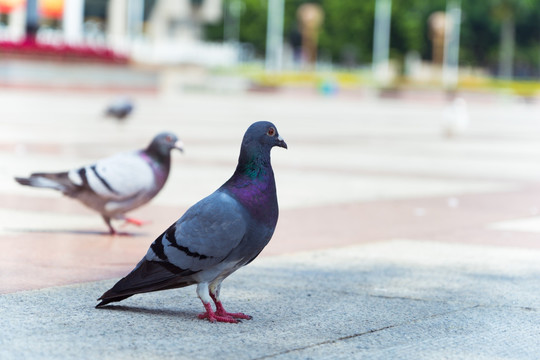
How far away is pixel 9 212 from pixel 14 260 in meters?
2.26

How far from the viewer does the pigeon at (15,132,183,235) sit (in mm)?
7180

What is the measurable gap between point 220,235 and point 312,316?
81cm

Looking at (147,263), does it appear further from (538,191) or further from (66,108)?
(66,108)

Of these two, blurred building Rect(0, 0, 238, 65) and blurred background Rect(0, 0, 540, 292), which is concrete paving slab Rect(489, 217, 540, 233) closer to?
blurred background Rect(0, 0, 540, 292)

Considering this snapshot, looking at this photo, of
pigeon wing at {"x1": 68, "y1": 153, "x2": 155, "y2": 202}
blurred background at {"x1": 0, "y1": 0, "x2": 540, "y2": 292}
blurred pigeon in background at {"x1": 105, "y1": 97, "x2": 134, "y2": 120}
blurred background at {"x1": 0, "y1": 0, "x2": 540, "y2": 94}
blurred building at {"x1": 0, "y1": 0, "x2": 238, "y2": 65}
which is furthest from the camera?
blurred building at {"x1": 0, "y1": 0, "x2": 238, "y2": 65}

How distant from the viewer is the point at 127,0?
63250 mm

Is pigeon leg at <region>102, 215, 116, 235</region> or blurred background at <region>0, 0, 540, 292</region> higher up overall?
pigeon leg at <region>102, 215, 116, 235</region>

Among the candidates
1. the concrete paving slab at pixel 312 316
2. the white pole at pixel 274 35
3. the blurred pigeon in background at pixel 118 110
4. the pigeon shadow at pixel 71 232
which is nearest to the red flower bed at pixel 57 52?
the blurred pigeon in background at pixel 118 110

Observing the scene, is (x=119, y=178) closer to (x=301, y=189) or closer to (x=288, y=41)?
(x=301, y=189)

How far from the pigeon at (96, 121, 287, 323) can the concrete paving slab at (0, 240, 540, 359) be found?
228mm

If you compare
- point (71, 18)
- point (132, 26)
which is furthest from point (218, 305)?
point (132, 26)

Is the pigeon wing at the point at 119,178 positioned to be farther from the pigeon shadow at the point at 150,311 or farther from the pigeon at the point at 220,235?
the pigeon at the point at 220,235

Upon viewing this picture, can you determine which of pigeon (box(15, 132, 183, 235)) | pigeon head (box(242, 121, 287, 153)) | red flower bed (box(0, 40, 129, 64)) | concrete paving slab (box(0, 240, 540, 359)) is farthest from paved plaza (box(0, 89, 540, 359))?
red flower bed (box(0, 40, 129, 64))

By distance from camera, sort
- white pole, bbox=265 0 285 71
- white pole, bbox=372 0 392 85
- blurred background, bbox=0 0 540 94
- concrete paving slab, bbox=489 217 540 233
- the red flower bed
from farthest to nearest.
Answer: white pole, bbox=372 0 392 85, white pole, bbox=265 0 285 71, blurred background, bbox=0 0 540 94, the red flower bed, concrete paving slab, bbox=489 217 540 233
